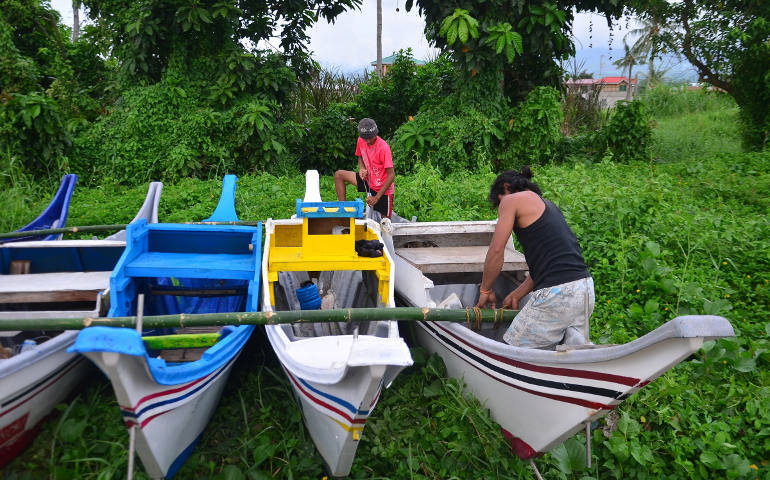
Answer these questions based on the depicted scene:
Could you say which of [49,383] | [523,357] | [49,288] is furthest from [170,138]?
[523,357]

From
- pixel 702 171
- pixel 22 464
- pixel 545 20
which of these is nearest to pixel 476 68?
pixel 545 20

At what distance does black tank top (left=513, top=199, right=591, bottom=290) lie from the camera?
3.30 meters

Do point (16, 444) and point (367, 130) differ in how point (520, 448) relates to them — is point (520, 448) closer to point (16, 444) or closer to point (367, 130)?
point (16, 444)

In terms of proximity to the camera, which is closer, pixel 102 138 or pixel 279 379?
pixel 279 379

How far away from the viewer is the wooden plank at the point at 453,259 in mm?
4332

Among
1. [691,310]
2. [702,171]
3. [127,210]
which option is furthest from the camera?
[702,171]

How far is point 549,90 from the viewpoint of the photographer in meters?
9.64

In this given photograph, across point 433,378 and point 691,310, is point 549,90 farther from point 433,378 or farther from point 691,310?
point 433,378

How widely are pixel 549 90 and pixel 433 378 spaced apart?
7.34 metres

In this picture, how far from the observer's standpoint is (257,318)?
314 centimetres

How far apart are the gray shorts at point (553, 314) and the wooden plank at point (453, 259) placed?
945mm

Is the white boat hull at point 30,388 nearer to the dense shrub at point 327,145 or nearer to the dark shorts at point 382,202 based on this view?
the dark shorts at point 382,202

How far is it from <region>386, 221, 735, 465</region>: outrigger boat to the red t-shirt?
112 centimetres

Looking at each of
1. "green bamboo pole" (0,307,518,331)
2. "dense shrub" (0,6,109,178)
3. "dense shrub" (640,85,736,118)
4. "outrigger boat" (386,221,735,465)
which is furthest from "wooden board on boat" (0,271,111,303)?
"dense shrub" (640,85,736,118)
